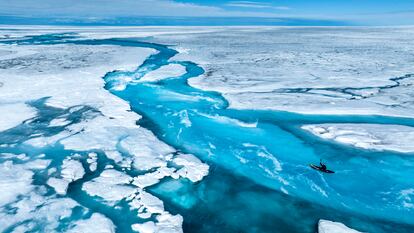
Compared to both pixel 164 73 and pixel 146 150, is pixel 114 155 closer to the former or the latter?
pixel 146 150

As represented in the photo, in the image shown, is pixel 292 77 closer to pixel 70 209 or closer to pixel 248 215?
pixel 248 215

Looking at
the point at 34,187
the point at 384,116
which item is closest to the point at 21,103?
the point at 34,187

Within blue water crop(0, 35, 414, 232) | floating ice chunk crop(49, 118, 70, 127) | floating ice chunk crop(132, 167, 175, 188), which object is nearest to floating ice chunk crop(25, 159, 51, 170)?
blue water crop(0, 35, 414, 232)

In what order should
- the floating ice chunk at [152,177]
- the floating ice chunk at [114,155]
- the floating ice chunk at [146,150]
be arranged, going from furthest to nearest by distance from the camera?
the floating ice chunk at [114,155], the floating ice chunk at [146,150], the floating ice chunk at [152,177]

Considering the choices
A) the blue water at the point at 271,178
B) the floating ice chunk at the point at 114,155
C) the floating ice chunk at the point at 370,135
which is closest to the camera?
the blue water at the point at 271,178

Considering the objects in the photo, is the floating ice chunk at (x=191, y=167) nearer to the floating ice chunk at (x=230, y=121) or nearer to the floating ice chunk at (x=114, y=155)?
the floating ice chunk at (x=114, y=155)

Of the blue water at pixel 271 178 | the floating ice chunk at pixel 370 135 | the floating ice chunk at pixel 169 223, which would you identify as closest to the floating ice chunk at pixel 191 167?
the blue water at pixel 271 178

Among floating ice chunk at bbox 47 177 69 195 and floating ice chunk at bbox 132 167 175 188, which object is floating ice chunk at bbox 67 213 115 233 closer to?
floating ice chunk at bbox 47 177 69 195
